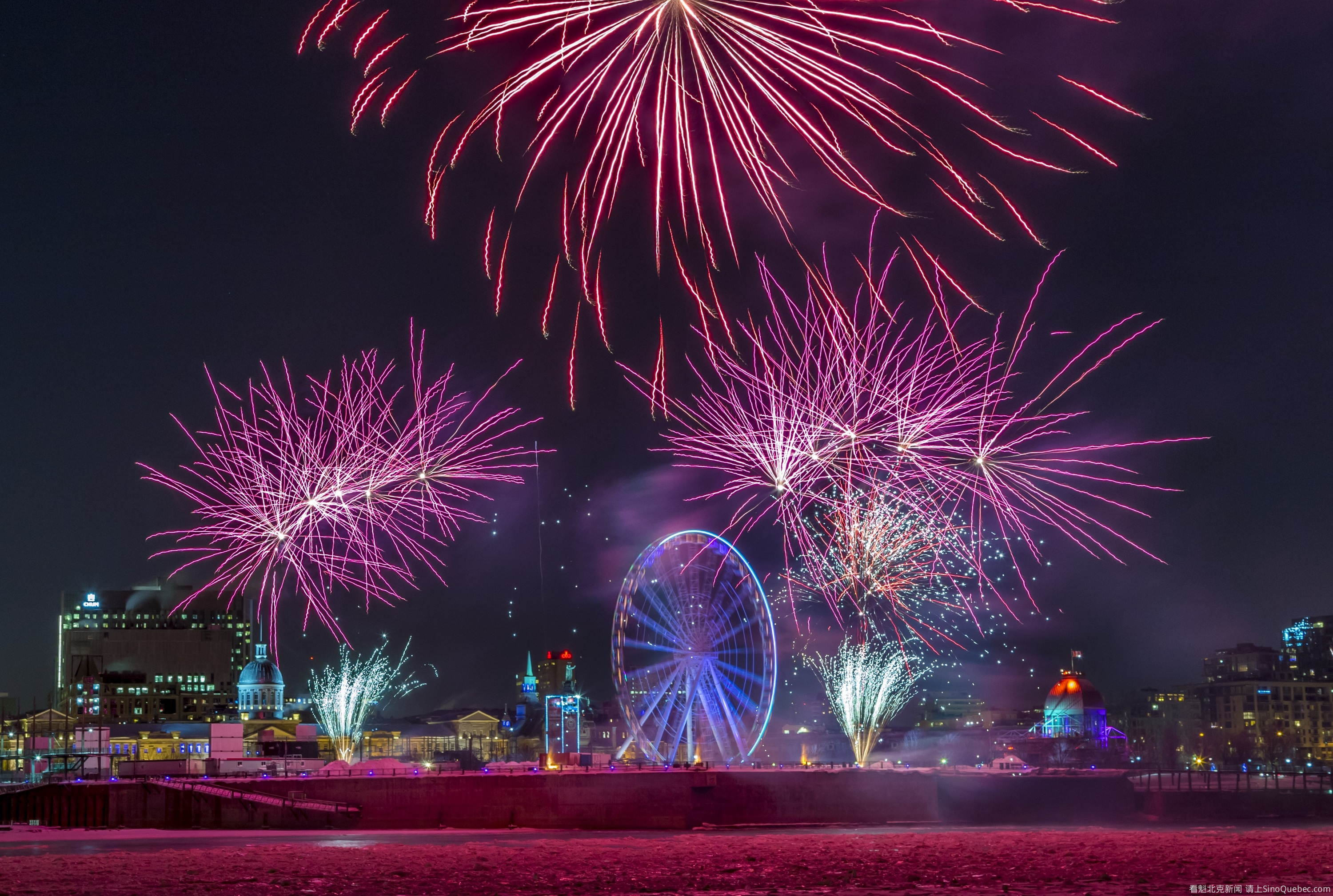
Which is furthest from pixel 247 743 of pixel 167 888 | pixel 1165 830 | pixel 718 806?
pixel 167 888

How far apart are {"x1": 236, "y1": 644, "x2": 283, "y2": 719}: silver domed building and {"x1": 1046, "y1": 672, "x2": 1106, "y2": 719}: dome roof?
9485 centimetres

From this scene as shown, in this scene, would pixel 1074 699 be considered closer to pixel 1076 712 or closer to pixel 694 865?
pixel 1076 712

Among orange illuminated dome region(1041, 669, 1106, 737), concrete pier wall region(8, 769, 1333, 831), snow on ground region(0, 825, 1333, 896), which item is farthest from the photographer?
orange illuminated dome region(1041, 669, 1106, 737)

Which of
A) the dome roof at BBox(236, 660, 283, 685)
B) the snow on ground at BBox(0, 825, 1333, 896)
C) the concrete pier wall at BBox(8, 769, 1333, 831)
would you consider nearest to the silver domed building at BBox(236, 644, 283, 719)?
the dome roof at BBox(236, 660, 283, 685)

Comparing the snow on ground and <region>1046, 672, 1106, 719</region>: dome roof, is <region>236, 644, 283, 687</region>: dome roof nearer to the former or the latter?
<region>1046, 672, 1106, 719</region>: dome roof

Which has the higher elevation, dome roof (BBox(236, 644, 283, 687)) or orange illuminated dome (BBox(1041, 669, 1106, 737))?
dome roof (BBox(236, 644, 283, 687))

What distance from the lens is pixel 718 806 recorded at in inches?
2773

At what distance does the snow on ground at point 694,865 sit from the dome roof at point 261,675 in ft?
393

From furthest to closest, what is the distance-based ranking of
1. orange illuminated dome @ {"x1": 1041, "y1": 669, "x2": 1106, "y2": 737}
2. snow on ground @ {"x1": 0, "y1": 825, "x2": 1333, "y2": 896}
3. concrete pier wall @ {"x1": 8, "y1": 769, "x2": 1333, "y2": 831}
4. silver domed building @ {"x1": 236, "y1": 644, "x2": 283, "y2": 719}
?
1. silver domed building @ {"x1": 236, "y1": 644, "x2": 283, "y2": 719}
2. orange illuminated dome @ {"x1": 1041, "y1": 669, "x2": 1106, "y2": 737}
3. concrete pier wall @ {"x1": 8, "y1": 769, "x2": 1333, "y2": 831}
4. snow on ground @ {"x1": 0, "y1": 825, "x2": 1333, "y2": 896}

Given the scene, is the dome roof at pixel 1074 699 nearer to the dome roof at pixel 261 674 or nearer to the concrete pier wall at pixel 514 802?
the concrete pier wall at pixel 514 802

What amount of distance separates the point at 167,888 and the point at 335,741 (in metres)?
94.6

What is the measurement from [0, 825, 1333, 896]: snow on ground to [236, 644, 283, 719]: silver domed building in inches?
4682

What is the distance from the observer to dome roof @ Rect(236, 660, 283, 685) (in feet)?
546

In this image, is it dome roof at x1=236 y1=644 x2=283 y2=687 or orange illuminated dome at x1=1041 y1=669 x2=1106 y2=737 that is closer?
orange illuminated dome at x1=1041 y1=669 x2=1106 y2=737
